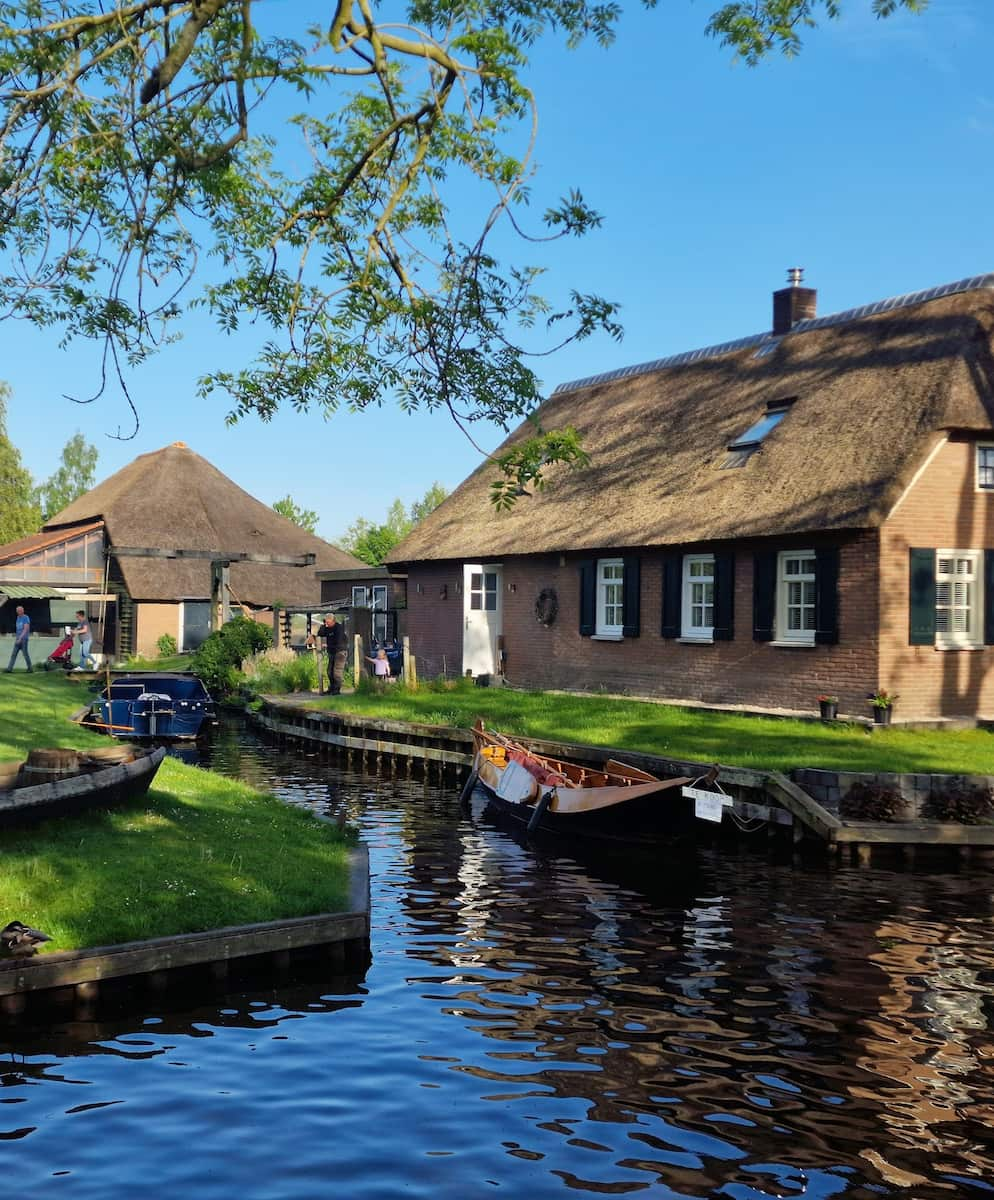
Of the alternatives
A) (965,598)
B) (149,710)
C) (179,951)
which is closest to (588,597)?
(965,598)

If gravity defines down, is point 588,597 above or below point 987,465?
below

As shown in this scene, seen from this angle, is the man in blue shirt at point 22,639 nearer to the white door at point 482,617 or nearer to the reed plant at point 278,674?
the reed plant at point 278,674

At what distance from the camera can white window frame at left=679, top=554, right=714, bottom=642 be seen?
22.5 metres

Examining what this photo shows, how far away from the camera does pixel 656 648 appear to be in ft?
77.7

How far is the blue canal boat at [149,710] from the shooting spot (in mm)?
25500

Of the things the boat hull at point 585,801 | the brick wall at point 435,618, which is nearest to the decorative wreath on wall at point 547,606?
the brick wall at point 435,618

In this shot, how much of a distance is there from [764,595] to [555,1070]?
47.4 feet

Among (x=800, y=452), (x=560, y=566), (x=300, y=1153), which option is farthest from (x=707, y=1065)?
(x=560, y=566)

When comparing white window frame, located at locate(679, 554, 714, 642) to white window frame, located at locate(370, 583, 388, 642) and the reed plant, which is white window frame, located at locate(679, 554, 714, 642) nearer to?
the reed plant

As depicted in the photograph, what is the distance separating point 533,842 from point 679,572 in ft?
28.7

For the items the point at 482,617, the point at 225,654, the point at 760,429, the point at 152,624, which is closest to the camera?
the point at 760,429

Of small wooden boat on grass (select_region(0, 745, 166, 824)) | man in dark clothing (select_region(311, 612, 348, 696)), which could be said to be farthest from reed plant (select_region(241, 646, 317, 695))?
small wooden boat on grass (select_region(0, 745, 166, 824))

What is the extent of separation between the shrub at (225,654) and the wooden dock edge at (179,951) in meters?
23.5

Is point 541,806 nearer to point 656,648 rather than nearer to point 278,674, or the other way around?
point 656,648
